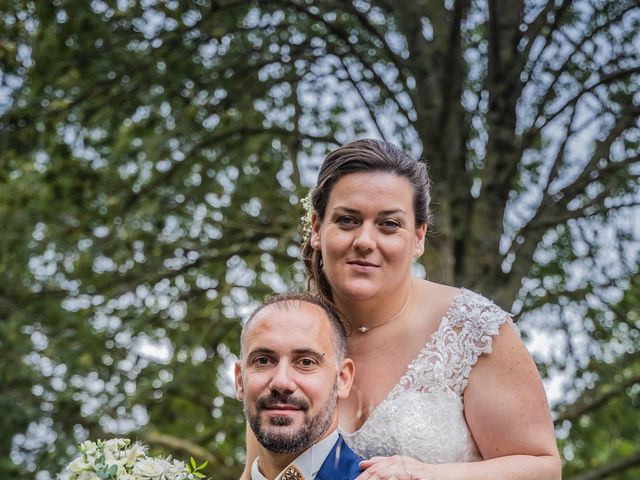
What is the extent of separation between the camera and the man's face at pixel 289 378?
340cm

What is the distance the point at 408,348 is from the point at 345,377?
0.46 metres

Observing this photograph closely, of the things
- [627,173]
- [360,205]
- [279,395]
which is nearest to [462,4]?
[627,173]

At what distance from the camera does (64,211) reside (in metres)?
9.00

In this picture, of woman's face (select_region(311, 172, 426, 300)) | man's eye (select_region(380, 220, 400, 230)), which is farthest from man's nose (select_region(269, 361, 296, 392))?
man's eye (select_region(380, 220, 400, 230))

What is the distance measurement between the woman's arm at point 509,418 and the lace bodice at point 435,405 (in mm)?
42

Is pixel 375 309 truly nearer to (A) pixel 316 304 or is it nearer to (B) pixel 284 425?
(A) pixel 316 304

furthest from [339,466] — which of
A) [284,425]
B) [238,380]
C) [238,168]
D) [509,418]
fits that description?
[238,168]

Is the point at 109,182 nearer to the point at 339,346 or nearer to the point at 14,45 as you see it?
the point at 14,45

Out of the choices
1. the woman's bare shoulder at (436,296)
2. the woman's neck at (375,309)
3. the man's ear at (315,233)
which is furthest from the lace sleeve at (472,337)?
the man's ear at (315,233)

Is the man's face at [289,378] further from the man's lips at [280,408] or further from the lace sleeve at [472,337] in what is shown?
the lace sleeve at [472,337]

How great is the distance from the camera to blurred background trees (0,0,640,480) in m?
8.23

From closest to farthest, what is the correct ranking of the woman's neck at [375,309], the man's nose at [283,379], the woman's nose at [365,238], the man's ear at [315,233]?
1. the man's nose at [283,379]
2. the woman's nose at [365,238]
3. the woman's neck at [375,309]
4. the man's ear at [315,233]

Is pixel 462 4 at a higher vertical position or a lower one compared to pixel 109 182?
higher

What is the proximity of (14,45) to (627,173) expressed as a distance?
5.20 meters
